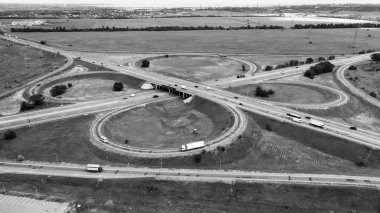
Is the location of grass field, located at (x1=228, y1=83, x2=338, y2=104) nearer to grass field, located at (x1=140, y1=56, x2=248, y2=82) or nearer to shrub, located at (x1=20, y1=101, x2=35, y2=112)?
grass field, located at (x1=140, y1=56, x2=248, y2=82)

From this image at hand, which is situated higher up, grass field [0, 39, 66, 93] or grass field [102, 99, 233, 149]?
grass field [0, 39, 66, 93]

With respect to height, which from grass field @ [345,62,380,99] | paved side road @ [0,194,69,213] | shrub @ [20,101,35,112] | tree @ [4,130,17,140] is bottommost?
paved side road @ [0,194,69,213]

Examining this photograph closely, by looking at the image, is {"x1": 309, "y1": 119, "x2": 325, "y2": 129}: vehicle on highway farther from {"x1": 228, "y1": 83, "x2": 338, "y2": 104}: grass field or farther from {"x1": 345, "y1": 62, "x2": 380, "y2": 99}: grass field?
{"x1": 345, "y1": 62, "x2": 380, "y2": 99}: grass field

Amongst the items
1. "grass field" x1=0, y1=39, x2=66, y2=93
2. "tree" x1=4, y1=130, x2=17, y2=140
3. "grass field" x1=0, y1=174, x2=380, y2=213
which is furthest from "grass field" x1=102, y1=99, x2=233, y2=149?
"grass field" x1=0, y1=39, x2=66, y2=93

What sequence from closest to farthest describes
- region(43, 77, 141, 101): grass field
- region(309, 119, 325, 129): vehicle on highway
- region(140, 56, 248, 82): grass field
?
region(309, 119, 325, 129): vehicle on highway < region(43, 77, 141, 101): grass field < region(140, 56, 248, 82): grass field

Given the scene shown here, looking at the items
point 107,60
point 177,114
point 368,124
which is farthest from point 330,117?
point 107,60

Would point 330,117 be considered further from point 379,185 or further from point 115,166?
point 115,166

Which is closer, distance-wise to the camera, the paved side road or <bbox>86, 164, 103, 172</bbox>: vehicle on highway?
the paved side road

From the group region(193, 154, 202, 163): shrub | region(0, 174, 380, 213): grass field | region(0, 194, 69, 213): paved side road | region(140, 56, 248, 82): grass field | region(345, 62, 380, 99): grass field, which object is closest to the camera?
region(0, 194, 69, 213): paved side road
